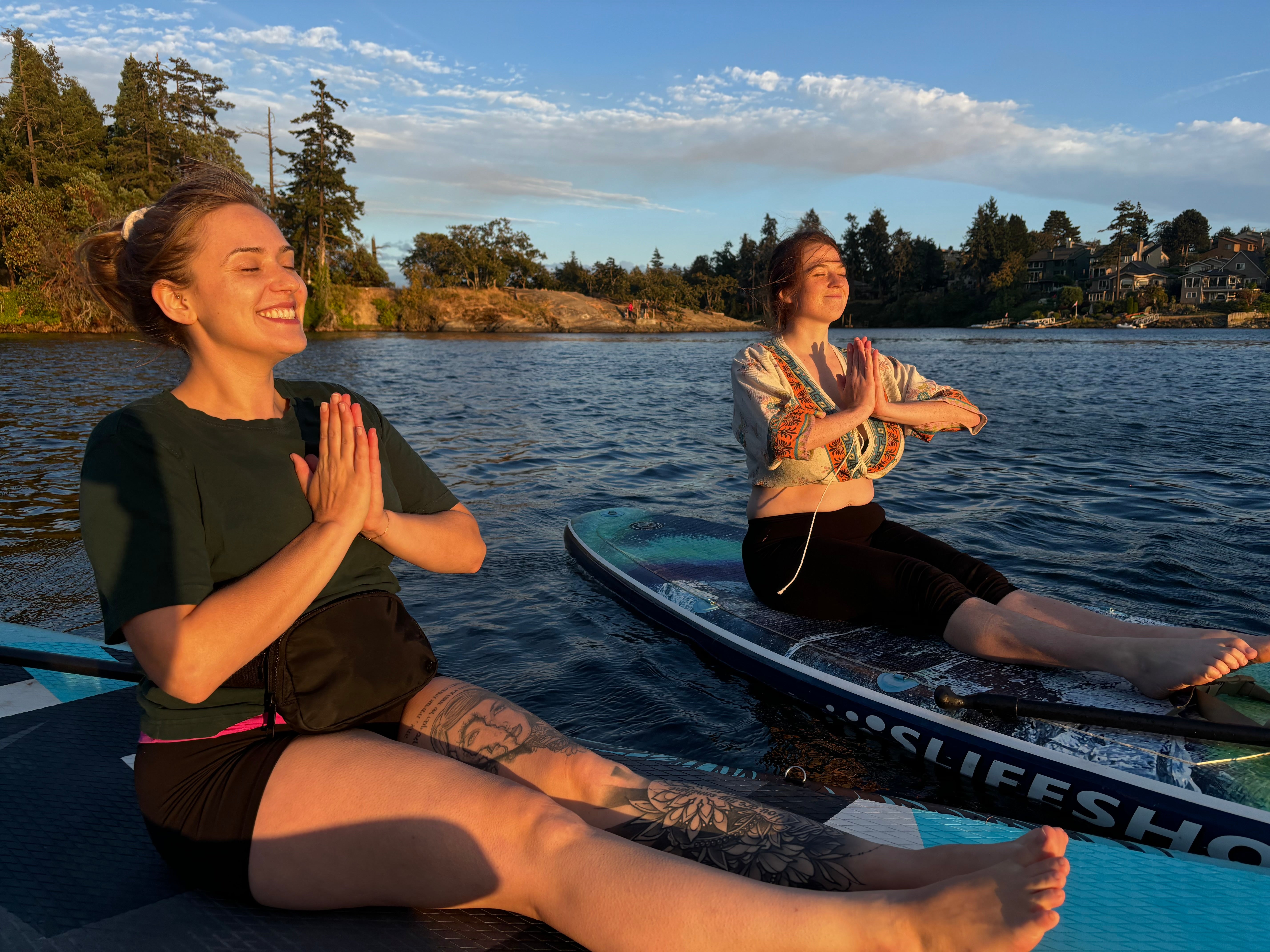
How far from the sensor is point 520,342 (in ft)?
168

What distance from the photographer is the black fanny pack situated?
6.52 ft

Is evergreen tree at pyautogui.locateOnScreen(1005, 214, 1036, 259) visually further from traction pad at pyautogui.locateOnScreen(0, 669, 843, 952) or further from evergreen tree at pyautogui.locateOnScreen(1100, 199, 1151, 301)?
traction pad at pyautogui.locateOnScreen(0, 669, 843, 952)

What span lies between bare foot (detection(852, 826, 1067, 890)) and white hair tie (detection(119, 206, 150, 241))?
2.58m

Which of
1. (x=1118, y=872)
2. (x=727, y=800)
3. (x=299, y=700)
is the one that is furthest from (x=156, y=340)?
(x=1118, y=872)

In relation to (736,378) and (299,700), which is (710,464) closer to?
(736,378)

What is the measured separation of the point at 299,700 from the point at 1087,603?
5763 millimetres

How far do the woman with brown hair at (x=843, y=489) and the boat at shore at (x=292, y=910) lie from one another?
112cm

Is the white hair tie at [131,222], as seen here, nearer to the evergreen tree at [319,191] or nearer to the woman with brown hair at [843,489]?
the woman with brown hair at [843,489]

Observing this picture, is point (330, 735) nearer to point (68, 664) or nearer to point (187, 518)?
point (187, 518)

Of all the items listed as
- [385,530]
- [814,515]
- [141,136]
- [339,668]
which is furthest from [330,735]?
[141,136]

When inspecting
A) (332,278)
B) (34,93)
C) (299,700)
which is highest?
(34,93)

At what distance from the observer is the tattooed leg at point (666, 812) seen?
6.24 ft

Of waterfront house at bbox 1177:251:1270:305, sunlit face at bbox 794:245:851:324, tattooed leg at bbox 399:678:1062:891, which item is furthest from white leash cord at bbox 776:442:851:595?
waterfront house at bbox 1177:251:1270:305

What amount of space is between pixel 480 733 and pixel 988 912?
4.43 feet
